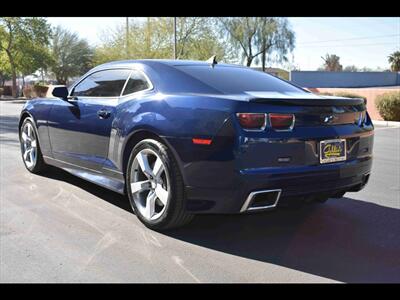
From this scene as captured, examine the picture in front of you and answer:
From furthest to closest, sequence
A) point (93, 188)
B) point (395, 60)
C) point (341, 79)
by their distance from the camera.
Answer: point (395, 60)
point (341, 79)
point (93, 188)

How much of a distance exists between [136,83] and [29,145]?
253 centimetres

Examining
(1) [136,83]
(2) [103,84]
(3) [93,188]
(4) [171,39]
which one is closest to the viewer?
(1) [136,83]

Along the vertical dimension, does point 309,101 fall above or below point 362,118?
above

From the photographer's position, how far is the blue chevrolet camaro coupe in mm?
3336

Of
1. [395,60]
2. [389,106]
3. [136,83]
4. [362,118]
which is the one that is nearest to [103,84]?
[136,83]

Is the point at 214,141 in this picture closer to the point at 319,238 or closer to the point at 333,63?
the point at 319,238

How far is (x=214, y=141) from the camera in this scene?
3.37 meters

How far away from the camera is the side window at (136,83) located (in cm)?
421

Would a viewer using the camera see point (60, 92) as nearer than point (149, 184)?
No

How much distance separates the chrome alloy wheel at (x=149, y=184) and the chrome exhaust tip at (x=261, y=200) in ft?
2.19

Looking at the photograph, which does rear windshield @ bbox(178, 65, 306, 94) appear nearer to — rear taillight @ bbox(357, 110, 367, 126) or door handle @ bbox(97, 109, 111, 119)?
rear taillight @ bbox(357, 110, 367, 126)

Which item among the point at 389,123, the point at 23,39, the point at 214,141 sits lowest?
the point at 389,123

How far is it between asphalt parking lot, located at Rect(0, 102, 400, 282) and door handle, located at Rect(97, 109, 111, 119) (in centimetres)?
89
